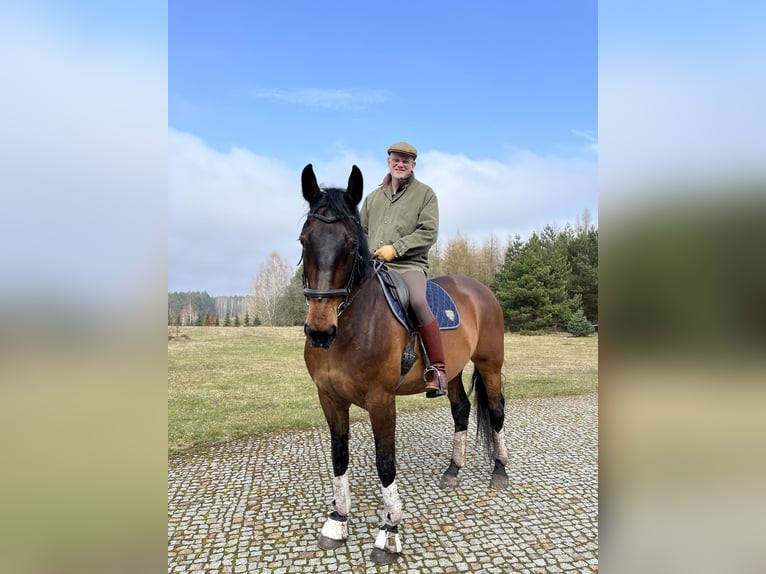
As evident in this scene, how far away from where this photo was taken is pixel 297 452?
22.0 ft

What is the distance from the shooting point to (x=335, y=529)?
4.11 m

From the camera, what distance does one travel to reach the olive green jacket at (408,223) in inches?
170

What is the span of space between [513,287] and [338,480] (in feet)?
87.2

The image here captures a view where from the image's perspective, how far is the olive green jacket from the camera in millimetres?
4320

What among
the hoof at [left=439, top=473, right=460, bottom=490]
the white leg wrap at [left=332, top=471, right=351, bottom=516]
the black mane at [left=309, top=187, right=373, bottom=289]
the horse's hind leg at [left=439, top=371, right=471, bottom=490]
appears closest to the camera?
the black mane at [left=309, top=187, right=373, bottom=289]

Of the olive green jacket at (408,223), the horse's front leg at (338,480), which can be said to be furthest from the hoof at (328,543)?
the olive green jacket at (408,223)

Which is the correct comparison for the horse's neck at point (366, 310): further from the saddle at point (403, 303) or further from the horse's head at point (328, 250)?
the horse's head at point (328, 250)

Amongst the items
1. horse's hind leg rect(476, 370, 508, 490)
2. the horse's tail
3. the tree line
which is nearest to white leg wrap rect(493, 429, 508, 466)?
horse's hind leg rect(476, 370, 508, 490)

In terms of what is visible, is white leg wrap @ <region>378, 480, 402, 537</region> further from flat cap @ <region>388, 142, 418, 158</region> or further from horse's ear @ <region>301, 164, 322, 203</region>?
flat cap @ <region>388, 142, 418, 158</region>

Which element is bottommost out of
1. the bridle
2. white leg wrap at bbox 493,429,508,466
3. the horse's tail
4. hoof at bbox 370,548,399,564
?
hoof at bbox 370,548,399,564

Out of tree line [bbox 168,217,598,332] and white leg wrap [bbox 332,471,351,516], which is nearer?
white leg wrap [bbox 332,471,351,516]

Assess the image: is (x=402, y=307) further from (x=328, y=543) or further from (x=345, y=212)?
(x=328, y=543)

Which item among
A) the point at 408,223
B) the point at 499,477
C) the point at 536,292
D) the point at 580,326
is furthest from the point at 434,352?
the point at 536,292
